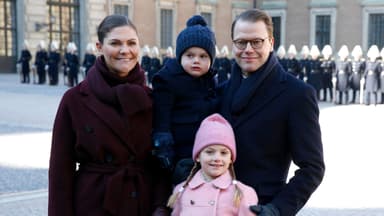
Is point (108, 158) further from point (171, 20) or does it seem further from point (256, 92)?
point (171, 20)

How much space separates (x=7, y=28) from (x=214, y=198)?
91.5 feet

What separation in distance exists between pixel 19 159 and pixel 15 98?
31.7 feet

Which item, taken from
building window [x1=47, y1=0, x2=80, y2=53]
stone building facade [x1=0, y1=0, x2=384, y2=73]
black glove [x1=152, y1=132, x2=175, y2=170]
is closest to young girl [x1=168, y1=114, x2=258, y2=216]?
black glove [x1=152, y1=132, x2=175, y2=170]

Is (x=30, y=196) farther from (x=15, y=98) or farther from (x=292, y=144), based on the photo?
(x=15, y=98)

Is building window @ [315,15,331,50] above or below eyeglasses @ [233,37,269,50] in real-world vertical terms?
above

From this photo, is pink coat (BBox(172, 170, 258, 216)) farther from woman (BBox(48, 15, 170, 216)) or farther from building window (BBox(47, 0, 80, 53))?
building window (BBox(47, 0, 80, 53))

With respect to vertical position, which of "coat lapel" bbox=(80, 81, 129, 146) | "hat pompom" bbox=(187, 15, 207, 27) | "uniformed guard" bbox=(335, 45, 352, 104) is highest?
"hat pompom" bbox=(187, 15, 207, 27)

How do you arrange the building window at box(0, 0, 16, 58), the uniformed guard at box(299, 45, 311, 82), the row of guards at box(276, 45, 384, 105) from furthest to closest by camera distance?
the building window at box(0, 0, 16, 58) < the uniformed guard at box(299, 45, 311, 82) < the row of guards at box(276, 45, 384, 105)

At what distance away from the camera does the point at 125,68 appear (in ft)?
8.83

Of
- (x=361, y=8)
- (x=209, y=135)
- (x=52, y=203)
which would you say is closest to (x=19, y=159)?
(x=52, y=203)

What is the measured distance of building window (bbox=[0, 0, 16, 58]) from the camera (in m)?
28.3

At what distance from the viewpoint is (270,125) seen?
2.46 meters

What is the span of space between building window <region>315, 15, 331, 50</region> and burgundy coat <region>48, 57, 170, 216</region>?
35.0m

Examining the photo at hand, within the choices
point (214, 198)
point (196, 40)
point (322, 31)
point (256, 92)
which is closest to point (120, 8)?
point (322, 31)
